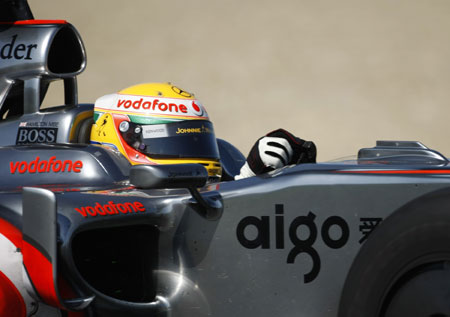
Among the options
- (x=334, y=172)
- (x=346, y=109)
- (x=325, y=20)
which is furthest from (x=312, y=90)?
(x=334, y=172)

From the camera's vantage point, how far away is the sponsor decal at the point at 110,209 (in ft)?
6.88

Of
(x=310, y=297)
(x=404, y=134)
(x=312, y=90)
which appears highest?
(x=312, y=90)

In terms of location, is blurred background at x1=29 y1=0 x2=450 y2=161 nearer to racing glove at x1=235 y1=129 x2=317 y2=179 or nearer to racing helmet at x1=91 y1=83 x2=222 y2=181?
racing helmet at x1=91 y1=83 x2=222 y2=181

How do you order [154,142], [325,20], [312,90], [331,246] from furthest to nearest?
[325,20], [312,90], [154,142], [331,246]

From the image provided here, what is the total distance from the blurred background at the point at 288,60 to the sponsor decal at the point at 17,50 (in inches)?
461

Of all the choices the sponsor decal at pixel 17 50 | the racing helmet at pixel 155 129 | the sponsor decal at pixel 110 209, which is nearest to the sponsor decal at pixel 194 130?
the racing helmet at pixel 155 129

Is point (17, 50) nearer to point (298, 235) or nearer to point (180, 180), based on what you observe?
point (180, 180)

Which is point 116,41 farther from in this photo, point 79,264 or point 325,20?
point 79,264

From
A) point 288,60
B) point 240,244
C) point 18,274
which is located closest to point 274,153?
point 240,244

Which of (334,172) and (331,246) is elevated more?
(334,172)

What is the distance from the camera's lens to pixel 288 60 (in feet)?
58.2

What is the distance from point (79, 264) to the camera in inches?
87.7

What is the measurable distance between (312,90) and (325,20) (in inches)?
93.7

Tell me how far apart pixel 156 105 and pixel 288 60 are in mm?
14602
